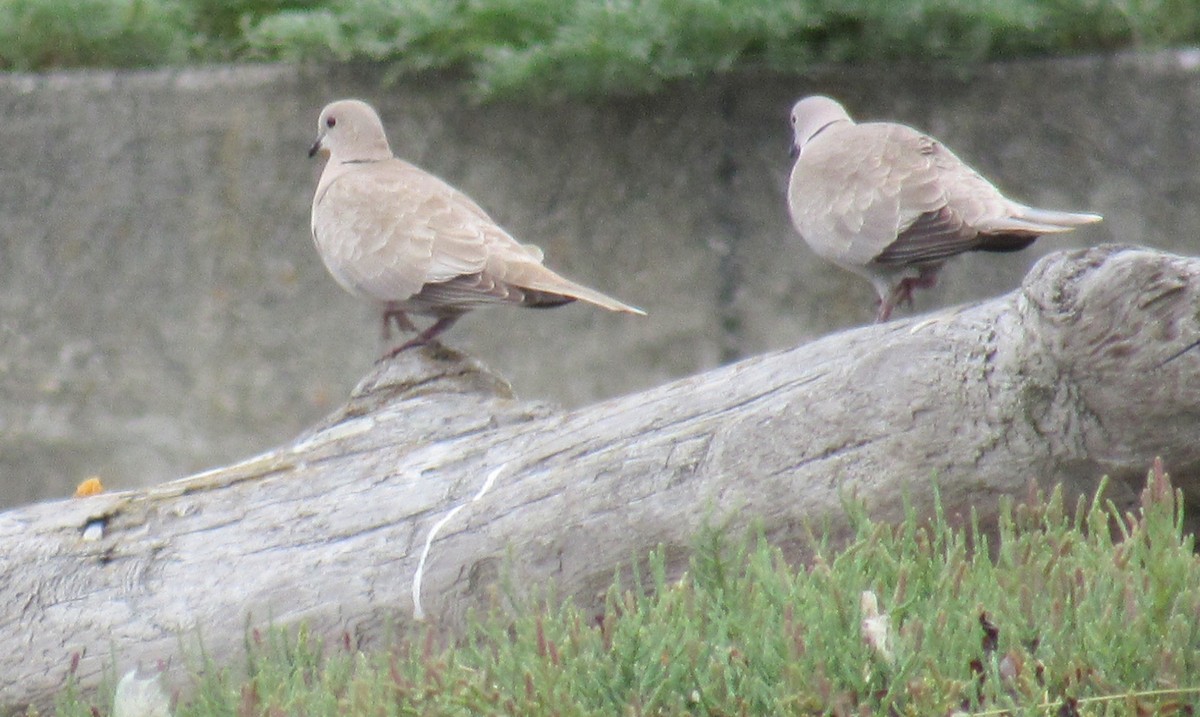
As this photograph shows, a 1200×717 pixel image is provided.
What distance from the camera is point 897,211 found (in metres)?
4.62

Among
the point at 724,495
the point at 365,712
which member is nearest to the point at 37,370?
the point at 724,495

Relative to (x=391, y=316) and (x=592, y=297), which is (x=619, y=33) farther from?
(x=592, y=297)

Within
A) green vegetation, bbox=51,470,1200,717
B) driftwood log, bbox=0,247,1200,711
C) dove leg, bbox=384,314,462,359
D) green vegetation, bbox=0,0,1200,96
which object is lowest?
green vegetation, bbox=51,470,1200,717

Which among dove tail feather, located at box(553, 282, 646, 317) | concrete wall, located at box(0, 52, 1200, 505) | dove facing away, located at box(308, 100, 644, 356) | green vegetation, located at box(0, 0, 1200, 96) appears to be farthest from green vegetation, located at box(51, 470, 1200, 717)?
concrete wall, located at box(0, 52, 1200, 505)

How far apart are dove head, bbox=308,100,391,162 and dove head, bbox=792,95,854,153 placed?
1.45 meters

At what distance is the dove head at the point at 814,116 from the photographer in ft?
18.3

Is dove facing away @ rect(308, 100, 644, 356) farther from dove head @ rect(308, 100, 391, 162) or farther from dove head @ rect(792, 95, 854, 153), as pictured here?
dove head @ rect(792, 95, 854, 153)

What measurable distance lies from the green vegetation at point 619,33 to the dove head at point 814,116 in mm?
486

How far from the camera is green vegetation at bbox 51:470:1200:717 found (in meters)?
2.53

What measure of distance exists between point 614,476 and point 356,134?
7.47 ft

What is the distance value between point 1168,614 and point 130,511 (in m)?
2.60

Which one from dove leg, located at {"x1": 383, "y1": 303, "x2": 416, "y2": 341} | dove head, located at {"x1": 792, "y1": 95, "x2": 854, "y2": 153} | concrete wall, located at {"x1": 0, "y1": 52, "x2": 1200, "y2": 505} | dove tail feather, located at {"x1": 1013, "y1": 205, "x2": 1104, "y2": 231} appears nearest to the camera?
dove tail feather, located at {"x1": 1013, "y1": 205, "x2": 1104, "y2": 231}

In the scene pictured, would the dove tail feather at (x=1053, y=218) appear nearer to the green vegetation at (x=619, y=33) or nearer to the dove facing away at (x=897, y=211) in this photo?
the dove facing away at (x=897, y=211)

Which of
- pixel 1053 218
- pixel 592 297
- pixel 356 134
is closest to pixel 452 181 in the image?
pixel 356 134
